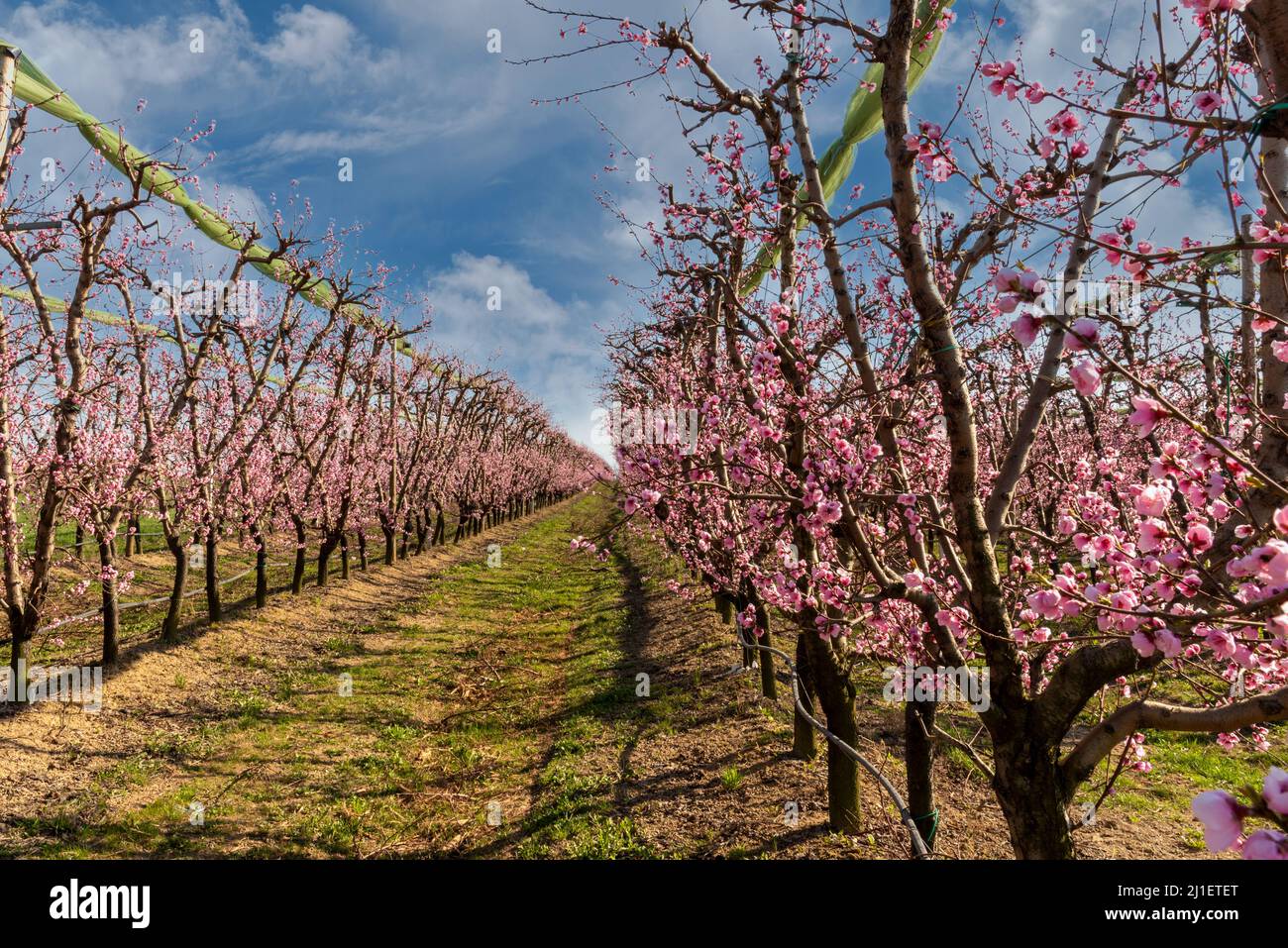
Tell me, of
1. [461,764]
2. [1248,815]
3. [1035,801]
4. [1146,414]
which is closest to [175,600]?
[461,764]

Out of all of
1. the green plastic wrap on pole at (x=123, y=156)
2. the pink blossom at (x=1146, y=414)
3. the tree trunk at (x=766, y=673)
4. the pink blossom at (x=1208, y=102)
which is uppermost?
the green plastic wrap on pole at (x=123, y=156)

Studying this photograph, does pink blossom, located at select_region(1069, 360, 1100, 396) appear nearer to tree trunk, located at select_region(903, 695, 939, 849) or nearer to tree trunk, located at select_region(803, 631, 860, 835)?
tree trunk, located at select_region(903, 695, 939, 849)

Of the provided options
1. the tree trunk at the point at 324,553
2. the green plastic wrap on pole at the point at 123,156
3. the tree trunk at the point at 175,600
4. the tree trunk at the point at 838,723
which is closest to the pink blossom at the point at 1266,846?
the tree trunk at the point at 838,723

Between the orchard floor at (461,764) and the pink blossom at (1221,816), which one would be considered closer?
the pink blossom at (1221,816)

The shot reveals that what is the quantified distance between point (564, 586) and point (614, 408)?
1203cm

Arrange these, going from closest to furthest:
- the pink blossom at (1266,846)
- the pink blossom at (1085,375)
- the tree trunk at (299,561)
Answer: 1. the pink blossom at (1266,846)
2. the pink blossom at (1085,375)
3. the tree trunk at (299,561)

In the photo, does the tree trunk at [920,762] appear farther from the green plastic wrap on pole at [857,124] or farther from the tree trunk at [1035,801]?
the green plastic wrap on pole at [857,124]

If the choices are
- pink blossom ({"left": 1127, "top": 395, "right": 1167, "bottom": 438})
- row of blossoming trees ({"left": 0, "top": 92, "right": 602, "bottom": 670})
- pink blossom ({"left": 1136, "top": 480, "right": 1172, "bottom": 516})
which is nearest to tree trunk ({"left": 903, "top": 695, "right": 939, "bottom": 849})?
pink blossom ({"left": 1136, "top": 480, "right": 1172, "bottom": 516})

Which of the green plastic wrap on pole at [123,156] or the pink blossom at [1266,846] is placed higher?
the green plastic wrap on pole at [123,156]

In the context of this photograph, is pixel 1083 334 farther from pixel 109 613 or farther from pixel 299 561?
pixel 299 561

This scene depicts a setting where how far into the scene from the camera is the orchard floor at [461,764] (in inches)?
235

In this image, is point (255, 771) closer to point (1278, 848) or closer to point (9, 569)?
point (9, 569)
